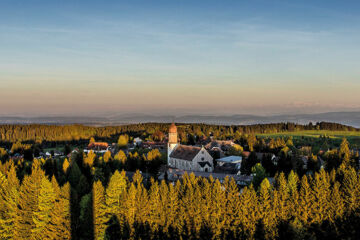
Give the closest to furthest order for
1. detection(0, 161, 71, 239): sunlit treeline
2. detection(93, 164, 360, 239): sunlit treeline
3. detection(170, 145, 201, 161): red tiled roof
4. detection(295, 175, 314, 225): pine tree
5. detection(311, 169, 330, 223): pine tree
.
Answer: detection(93, 164, 360, 239): sunlit treeline < detection(0, 161, 71, 239): sunlit treeline < detection(295, 175, 314, 225): pine tree < detection(311, 169, 330, 223): pine tree < detection(170, 145, 201, 161): red tiled roof

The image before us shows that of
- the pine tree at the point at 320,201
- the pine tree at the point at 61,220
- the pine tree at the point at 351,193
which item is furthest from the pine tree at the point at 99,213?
the pine tree at the point at 351,193

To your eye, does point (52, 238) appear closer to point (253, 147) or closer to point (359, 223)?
point (359, 223)

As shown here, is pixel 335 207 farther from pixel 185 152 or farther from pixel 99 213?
pixel 185 152

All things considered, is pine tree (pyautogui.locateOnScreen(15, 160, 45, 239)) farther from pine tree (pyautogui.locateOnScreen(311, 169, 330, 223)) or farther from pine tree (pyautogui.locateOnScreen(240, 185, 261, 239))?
pine tree (pyautogui.locateOnScreen(311, 169, 330, 223))

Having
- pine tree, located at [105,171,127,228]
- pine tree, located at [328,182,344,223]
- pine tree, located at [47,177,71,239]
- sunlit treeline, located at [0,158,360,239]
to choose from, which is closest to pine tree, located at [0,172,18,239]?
sunlit treeline, located at [0,158,360,239]

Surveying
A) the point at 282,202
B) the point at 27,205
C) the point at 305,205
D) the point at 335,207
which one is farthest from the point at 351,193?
the point at 27,205

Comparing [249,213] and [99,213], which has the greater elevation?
[249,213]

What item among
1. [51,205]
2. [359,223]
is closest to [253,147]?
[359,223]
